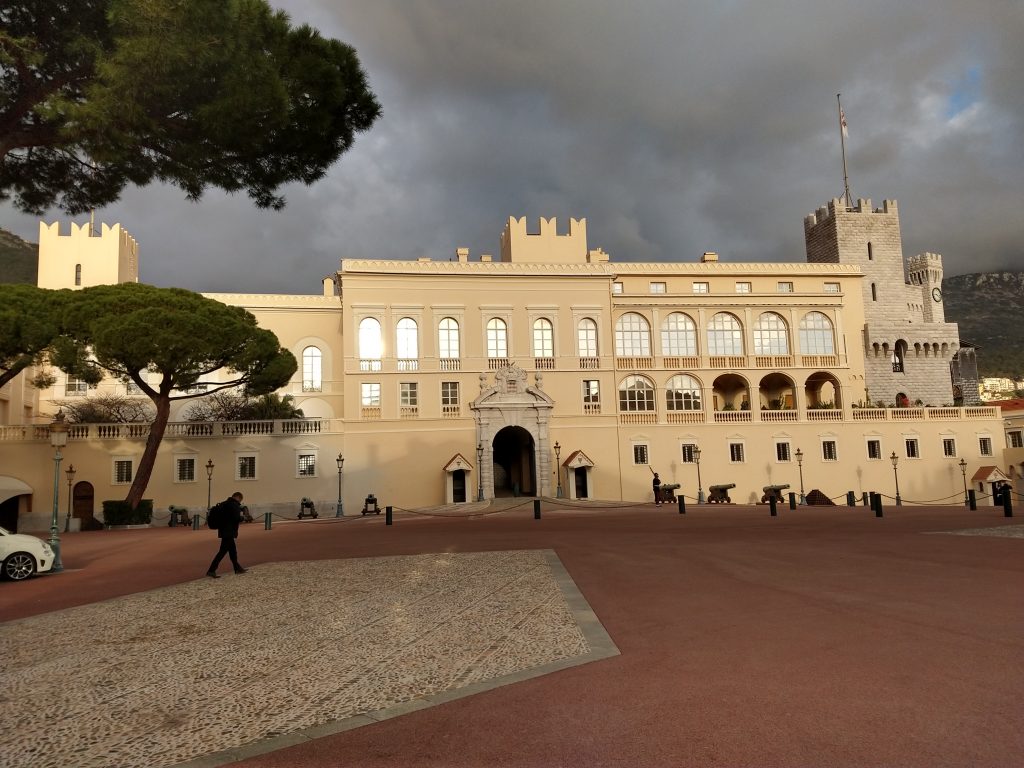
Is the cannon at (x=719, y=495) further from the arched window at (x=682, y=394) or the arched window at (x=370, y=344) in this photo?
the arched window at (x=370, y=344)

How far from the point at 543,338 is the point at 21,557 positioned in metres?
28.8

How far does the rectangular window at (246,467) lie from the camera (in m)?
34.9

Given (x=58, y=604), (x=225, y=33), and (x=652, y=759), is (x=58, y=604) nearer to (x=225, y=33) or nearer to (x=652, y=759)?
(x=225, y=33)

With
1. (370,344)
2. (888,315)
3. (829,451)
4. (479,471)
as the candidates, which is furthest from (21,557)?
(888,315)

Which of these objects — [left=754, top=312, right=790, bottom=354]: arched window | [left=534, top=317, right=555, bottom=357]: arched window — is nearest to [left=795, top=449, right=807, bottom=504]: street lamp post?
[left=754, top=312, right=790, bottom=354]: arched window

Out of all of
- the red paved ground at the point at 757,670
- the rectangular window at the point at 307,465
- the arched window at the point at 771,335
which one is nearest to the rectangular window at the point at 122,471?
the rectangular window at the point at 307,465

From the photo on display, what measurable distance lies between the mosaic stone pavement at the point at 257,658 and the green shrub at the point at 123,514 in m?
20.7

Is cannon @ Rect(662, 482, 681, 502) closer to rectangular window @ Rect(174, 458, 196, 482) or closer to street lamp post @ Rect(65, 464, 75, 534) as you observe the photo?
rectangular window @ Rect(174, 458, 196, 482)

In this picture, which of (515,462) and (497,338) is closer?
(497,338)

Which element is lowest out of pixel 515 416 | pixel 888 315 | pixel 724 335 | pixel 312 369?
pixel 515 416

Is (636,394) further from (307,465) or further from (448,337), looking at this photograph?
(307,465)

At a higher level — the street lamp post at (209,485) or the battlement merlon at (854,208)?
the battlement merlon at (854,208)

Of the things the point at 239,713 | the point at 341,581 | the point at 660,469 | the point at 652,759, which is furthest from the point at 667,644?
the point at 660,469

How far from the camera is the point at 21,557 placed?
1425 cm
